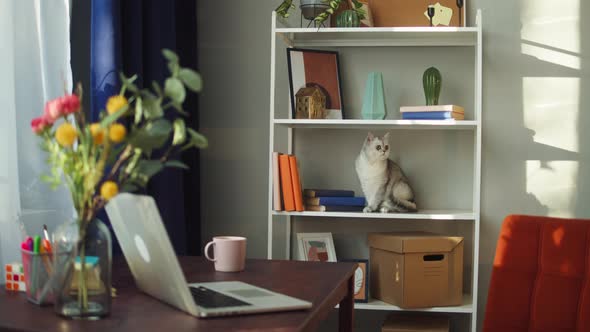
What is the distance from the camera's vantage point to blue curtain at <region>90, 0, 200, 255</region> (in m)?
2.35

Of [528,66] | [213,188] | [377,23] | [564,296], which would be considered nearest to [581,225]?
[564,296]

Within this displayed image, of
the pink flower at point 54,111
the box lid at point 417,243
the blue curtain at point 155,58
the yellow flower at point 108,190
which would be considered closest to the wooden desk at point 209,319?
the yellow flower at point 108,190

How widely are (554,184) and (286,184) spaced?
106cm

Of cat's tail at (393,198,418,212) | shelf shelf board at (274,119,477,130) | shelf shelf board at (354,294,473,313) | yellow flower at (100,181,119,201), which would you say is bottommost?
shelf shelf board at (354,294,473,313)

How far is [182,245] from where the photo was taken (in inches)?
113

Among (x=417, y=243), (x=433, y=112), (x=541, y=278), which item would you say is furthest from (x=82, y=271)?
(x=433, y=112)

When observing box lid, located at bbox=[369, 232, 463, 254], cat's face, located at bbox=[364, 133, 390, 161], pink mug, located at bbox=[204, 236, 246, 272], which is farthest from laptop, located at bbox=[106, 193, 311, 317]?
cat's face, located at bbox=[364, 133, 390, 161]

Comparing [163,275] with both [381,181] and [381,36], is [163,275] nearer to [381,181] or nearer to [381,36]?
[381,181]

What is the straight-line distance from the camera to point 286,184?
2.88 meters

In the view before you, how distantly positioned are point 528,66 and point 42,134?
7.55 feet

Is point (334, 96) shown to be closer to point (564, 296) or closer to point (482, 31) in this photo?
point (482, 31)

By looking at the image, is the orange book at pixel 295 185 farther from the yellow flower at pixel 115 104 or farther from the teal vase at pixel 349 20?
the yellow flower at pixel 115 104

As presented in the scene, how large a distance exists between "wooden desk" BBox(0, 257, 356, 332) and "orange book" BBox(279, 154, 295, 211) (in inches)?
42.6

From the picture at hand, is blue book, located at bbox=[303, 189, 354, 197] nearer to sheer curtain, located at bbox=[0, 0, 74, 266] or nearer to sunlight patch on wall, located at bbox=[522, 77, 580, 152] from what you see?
sunlight patch on wall, located at bbox=[522, 77, 580, 152]
